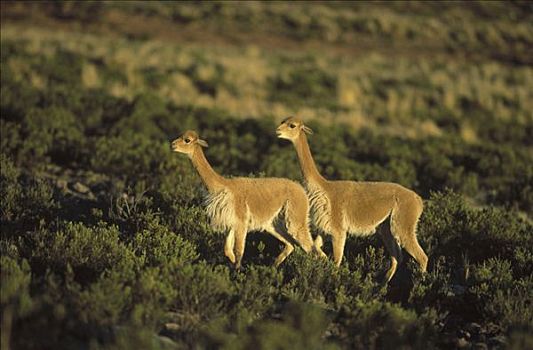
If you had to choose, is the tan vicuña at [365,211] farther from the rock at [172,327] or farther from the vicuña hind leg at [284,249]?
the rock at [172,327]

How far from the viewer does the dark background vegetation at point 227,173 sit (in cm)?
558

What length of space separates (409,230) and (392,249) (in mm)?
431

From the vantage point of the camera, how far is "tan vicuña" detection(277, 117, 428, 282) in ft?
24.5

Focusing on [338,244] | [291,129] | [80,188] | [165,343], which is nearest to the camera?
[165,343]

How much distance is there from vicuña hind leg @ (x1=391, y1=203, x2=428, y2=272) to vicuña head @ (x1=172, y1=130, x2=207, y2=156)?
229cm

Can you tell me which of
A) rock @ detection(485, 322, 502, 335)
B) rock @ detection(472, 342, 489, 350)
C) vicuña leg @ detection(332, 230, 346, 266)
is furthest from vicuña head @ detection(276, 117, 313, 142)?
rock @ detection(472, 342, 489, 350)

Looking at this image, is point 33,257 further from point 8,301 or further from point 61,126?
point 61,126

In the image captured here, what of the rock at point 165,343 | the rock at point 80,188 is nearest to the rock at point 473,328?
the rock at point 165,343

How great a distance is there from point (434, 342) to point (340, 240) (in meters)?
1.97

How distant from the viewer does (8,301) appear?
17.1 ft

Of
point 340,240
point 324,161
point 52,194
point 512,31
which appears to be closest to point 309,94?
point 324,161

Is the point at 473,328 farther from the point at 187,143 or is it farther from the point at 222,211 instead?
the point at 187,143

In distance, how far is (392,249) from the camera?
7812mm

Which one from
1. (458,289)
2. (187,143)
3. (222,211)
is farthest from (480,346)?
(187,143)
